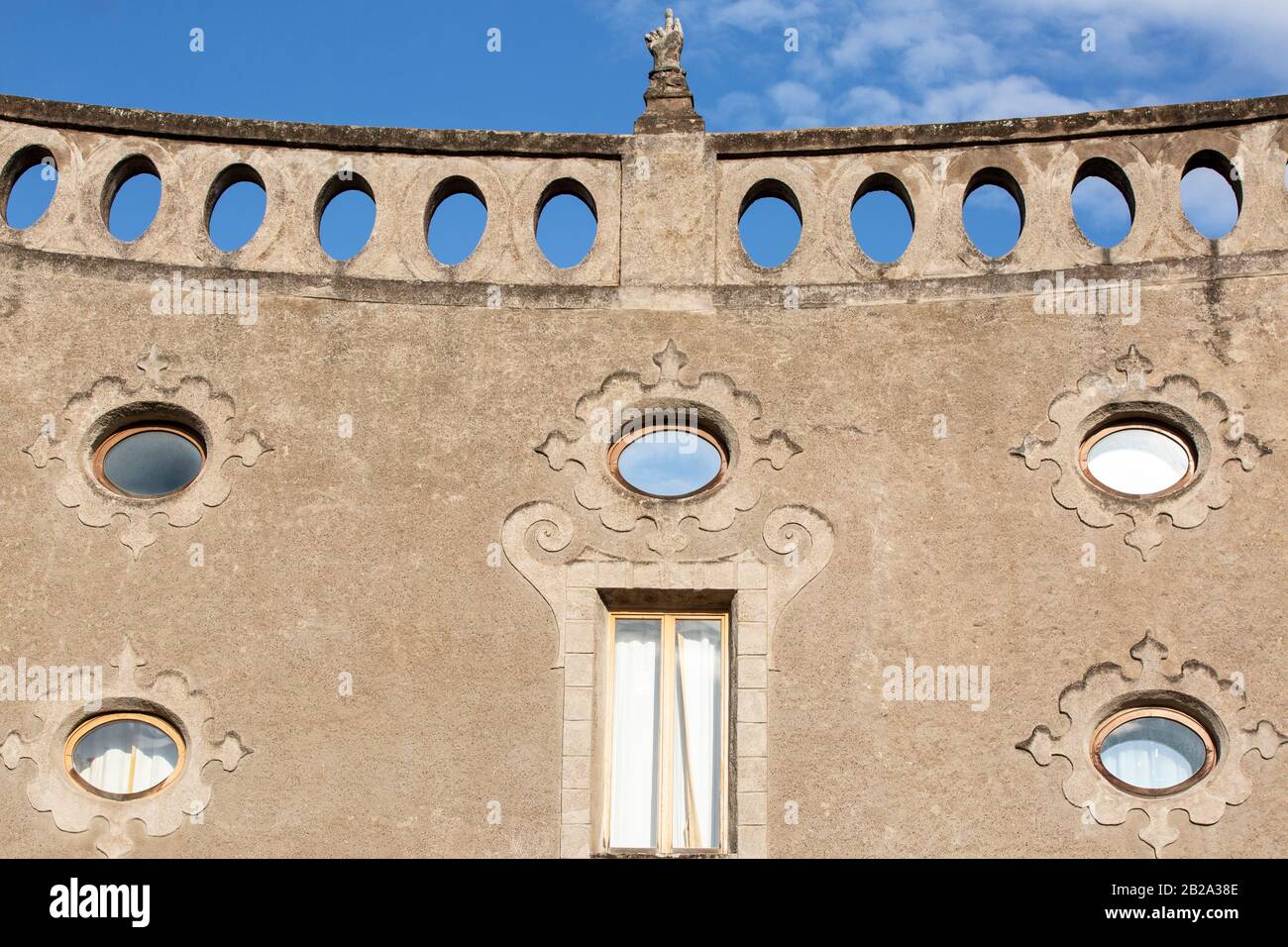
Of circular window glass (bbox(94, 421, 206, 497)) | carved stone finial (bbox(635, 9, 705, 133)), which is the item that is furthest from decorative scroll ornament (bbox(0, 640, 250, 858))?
carved stone finial (bbox(635, 9, 705, 133))

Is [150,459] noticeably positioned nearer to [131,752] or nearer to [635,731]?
[131,752]

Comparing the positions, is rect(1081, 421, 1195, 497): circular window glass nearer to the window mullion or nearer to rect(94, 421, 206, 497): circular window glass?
the window mullion

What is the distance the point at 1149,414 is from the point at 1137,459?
292 millimetres

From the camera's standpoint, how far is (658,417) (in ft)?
43.5

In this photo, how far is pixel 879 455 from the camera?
42.8 feet

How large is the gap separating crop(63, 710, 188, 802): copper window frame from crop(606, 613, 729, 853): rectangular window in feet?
8.67

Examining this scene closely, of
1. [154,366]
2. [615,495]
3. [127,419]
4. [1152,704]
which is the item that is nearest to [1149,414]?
[1152,704]

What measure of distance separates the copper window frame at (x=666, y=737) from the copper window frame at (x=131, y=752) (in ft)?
8.52

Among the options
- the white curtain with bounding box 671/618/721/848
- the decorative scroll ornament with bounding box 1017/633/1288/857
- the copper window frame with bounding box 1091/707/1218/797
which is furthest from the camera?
the white curtain with bounding box 671/618/721/848

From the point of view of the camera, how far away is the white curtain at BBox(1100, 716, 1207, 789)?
1223 centimetres

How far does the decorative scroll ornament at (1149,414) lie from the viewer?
41.5ft
